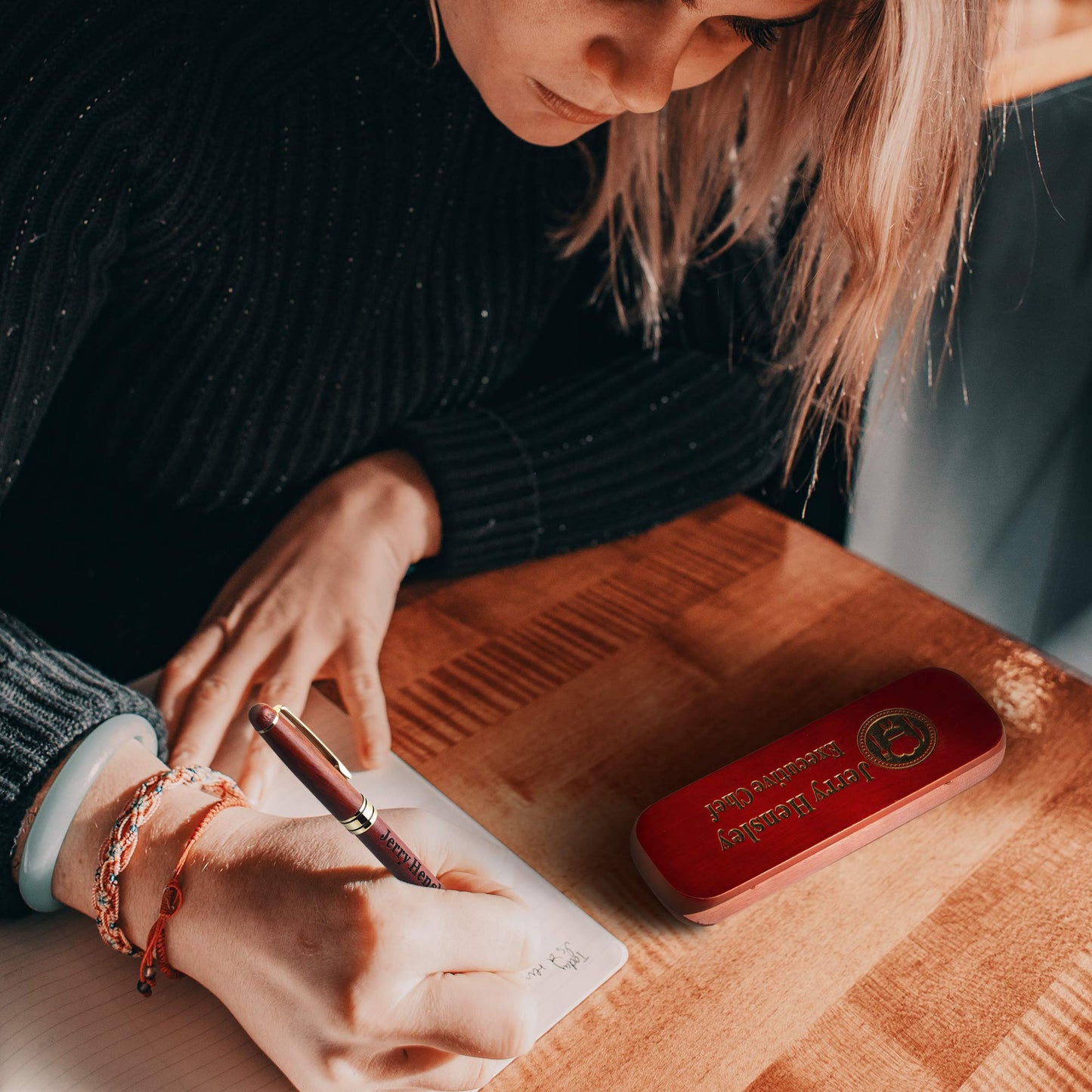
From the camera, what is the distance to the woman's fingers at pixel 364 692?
1.70ft

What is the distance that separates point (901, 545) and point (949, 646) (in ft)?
1.71

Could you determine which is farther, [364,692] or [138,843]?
[364,692]

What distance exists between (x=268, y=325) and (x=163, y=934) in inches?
16.8

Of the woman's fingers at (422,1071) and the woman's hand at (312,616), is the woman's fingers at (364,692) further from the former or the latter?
the woman's fingers at (422,1071)

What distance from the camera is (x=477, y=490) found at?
68cm

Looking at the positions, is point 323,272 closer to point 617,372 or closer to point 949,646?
point 617,372

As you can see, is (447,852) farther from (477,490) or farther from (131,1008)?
(477,490)

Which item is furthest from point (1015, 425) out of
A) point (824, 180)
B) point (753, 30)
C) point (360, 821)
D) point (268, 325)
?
point (360, 821)

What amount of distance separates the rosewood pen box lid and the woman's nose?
13.9 inches

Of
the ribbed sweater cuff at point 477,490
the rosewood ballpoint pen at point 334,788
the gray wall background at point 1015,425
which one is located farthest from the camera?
the gray wall background at point 1015,425

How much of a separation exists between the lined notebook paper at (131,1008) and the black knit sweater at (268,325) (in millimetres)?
121

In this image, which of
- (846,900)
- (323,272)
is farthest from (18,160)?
(846,900)

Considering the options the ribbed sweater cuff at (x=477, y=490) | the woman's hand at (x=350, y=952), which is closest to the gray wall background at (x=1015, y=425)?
the ribbed sweater cuff at (x=477, y=490)

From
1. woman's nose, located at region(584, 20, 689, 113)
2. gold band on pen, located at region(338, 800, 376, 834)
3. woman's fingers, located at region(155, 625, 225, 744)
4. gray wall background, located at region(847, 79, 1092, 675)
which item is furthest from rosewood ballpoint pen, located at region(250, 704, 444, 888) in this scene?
gray wall background, located at region(847, 79, 1092, 675)
